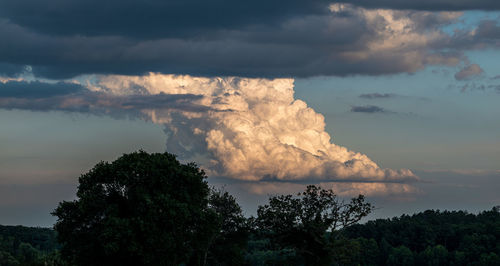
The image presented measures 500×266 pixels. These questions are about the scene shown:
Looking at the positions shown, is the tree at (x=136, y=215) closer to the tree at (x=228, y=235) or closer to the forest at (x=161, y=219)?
the forest at (x=161, y=219)

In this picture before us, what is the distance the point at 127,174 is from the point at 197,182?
8.11 m

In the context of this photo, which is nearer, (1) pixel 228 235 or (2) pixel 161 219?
(2) pixel 161 219

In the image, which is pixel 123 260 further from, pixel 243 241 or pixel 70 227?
pixel 243 241

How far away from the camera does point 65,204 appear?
7494cm

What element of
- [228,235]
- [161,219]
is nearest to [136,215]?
[161,219]

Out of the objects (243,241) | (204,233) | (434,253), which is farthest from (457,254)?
(204,233)

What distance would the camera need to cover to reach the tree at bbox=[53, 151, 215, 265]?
70.6m

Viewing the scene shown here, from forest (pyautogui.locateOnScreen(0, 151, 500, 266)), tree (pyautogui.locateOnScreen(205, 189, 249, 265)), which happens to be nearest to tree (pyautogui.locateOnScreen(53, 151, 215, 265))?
forest (pyautogui.locateOnScreen(0, 151, 500, 266))

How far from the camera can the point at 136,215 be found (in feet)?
235

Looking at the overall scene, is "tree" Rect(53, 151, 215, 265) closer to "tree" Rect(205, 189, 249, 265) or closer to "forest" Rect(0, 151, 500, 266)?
"forest" Rect(0, 151, 500, 266)

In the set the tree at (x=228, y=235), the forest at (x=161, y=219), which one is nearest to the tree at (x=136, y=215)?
the forest at (x=161, y=219)

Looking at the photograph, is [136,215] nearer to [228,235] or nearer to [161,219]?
[161,219]

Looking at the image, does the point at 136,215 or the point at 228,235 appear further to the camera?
the point at 228,235

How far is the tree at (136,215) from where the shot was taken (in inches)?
2781
